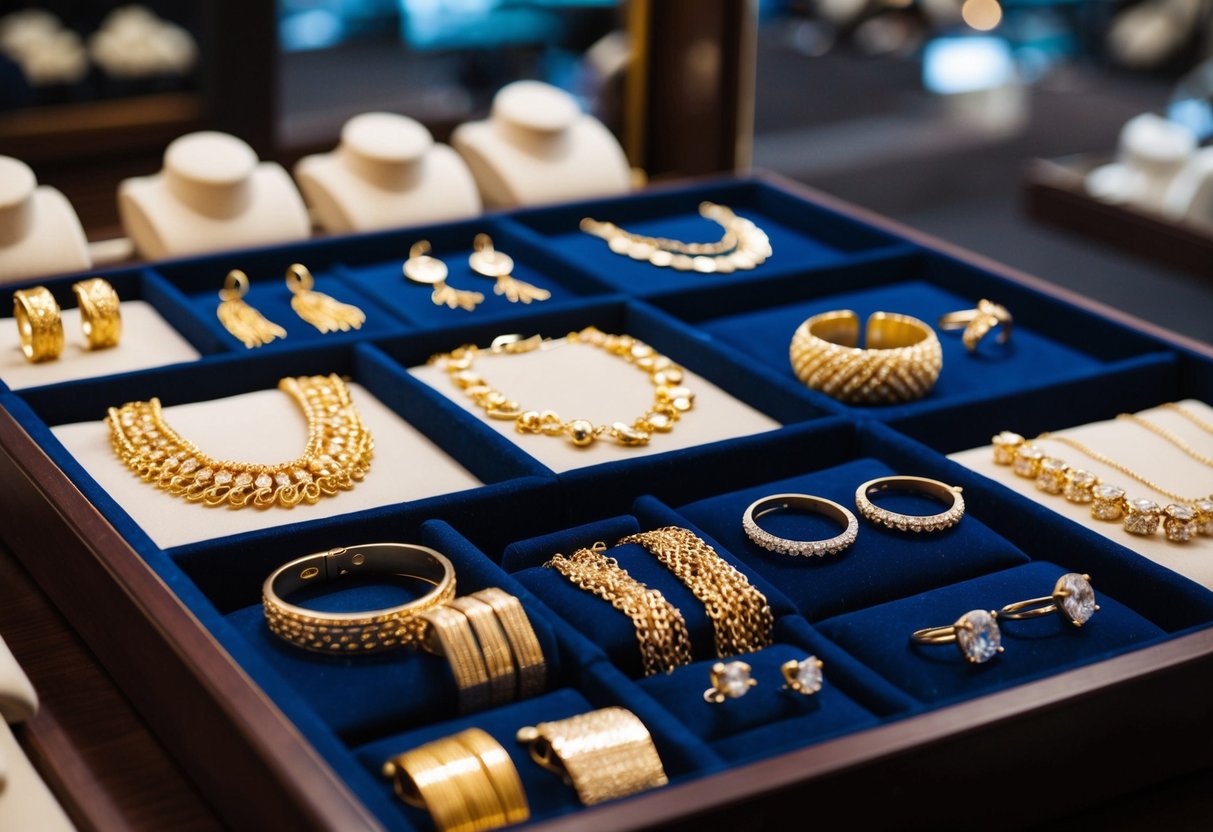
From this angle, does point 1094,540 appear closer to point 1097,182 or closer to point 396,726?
point 396,726

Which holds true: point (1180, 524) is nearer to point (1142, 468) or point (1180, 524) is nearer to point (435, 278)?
point (1142, 468)

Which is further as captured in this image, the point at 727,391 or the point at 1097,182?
the point at 1097,182

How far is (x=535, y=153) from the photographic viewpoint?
369cm

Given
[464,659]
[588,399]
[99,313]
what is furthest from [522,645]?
[99,313]

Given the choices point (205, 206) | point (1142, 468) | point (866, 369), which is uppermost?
point (205, 206)

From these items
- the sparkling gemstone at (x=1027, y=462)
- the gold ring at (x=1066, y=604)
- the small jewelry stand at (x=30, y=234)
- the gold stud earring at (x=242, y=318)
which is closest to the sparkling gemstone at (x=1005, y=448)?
the sparkling gemstone at (x=1027, y=462)

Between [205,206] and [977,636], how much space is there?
210cm

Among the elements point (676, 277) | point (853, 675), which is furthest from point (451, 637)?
point (676, 277)

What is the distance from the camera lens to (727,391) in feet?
9.11

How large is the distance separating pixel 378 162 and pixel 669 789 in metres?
2.25

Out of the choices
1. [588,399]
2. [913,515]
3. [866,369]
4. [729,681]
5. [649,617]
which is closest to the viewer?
[729,681]

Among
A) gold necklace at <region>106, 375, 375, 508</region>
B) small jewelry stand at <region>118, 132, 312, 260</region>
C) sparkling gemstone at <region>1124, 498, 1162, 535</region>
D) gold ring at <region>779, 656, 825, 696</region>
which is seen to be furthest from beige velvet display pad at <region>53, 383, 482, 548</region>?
sparkling gemstone at <region>1124, 498, 1162, 535</region>

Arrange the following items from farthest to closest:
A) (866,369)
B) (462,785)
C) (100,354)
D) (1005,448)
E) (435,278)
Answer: (435,278)
(100,354)
(866,369)
(1005,448)
(462,785)

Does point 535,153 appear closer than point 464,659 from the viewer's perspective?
No
